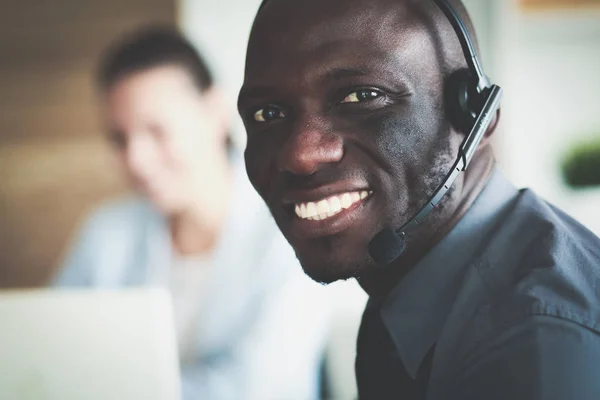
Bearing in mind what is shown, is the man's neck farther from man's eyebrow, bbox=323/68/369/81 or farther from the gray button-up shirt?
man's eyebrow, bbox=323/68/369/81

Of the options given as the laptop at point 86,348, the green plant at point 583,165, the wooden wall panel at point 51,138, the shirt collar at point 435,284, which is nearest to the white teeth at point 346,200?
the shirt collar at point 435,284

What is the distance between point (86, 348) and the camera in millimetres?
620

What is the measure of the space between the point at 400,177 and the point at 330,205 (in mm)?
64

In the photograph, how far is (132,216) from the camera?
1.68m

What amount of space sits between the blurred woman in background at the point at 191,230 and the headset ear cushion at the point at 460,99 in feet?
2.95

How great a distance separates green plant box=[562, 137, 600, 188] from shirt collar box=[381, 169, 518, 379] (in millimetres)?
1197

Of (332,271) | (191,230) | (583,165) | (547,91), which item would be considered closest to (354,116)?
(332,271)

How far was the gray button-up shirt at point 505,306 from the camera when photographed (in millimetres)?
396

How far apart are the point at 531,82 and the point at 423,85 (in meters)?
1.46

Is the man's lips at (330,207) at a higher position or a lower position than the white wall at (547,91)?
lower

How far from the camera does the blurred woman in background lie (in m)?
1.38

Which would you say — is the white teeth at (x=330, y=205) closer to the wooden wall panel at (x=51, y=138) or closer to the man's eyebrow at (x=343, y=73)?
the man's eyebrow at (x=343, y=73)

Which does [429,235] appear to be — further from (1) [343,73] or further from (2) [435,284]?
(1) [343,73]

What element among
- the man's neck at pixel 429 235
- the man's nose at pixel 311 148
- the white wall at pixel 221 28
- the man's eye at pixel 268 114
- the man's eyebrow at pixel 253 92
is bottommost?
the man's neck at pixel 429 235
